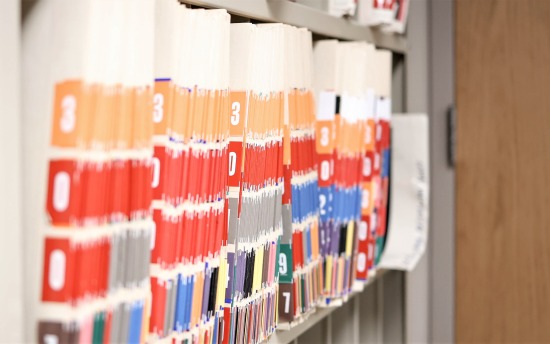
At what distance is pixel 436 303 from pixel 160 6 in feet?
5.17

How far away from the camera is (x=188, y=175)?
2.99ft

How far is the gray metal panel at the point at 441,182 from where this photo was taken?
2.16 m

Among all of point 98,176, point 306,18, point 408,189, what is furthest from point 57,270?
point 408,189

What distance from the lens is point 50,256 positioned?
28.5 inches

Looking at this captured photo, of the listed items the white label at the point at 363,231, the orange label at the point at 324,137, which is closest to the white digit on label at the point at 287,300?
the orange label at the point at 324,137

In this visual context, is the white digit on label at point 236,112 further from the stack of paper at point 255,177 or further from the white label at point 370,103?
the white label at point 370,103

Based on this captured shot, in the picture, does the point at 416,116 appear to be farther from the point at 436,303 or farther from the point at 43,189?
the point at 43,189

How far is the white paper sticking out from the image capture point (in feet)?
6.08

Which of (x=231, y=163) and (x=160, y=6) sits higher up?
(x=160, y=6)

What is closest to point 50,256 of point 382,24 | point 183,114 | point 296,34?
point 183,114

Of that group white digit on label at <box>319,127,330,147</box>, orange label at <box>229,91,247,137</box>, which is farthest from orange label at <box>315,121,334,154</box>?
orange label at <box>229,91,247,137</box>

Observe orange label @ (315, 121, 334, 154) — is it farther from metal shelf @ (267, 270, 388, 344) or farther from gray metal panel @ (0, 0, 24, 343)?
gray metal panel @ (0, 0, 24, 343)

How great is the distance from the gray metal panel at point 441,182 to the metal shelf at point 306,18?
238mm

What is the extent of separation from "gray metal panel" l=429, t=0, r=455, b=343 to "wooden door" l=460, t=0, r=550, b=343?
2cm
